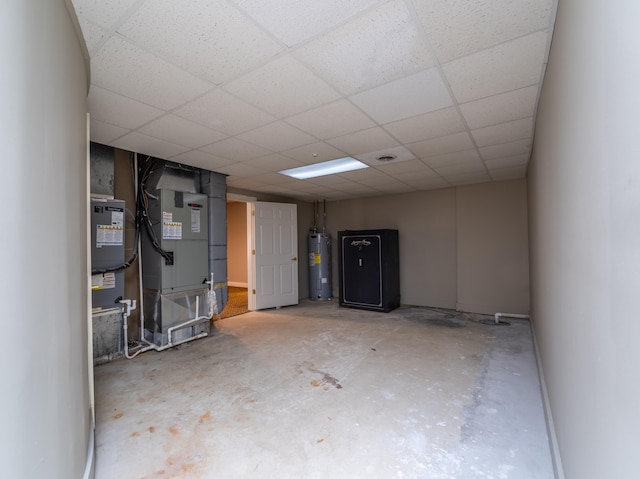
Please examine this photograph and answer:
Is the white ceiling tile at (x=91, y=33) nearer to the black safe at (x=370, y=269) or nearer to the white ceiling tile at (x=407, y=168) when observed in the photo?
the white ceiling tile at (x=407, y=168)

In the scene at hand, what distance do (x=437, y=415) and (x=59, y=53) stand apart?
9.48ft

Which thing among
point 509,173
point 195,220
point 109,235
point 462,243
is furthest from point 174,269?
point 509,173

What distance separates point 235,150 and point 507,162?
11.3ft

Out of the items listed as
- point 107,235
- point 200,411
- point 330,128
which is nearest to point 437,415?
point 200,411

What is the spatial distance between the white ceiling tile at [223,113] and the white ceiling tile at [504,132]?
203cm

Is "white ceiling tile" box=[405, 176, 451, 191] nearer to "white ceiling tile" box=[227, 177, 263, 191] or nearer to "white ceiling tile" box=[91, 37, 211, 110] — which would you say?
"white ceiling tile" box=[227, 177, 263, 191]

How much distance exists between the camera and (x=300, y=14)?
4.66ft

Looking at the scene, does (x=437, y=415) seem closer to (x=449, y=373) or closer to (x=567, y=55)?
(x=449, y=373)

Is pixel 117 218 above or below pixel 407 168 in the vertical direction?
below

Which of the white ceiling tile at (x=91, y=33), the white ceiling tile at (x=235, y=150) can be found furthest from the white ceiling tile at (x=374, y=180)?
the white ceiling tile at (x=91, y=33)

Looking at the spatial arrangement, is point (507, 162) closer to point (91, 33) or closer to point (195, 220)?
point (195, 220)

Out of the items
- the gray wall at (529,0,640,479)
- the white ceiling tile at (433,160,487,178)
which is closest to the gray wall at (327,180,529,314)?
the white ceiling tile at (433,160,487,178)

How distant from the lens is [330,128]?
2721mm

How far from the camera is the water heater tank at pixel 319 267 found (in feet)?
21.3
